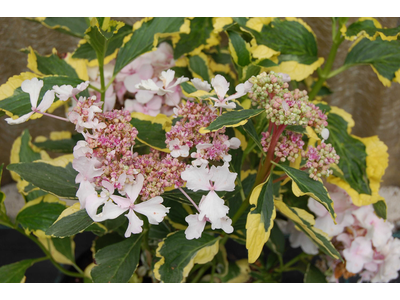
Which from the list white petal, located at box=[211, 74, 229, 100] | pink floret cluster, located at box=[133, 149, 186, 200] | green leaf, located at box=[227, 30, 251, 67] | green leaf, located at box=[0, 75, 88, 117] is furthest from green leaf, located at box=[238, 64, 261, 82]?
green leaf, located at box=[0, 75, 88, 117]

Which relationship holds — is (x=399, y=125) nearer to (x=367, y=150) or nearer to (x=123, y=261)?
(x=367, y=150)

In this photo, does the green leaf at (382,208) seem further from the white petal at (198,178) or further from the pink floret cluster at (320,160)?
the white petal at (198,178)

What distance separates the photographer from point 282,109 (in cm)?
46

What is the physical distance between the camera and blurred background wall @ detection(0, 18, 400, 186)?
3.39ft

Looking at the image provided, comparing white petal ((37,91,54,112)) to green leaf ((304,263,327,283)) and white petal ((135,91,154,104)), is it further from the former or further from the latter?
green leaf ((304,263,327,283))

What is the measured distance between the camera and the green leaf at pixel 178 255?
1.92 ft

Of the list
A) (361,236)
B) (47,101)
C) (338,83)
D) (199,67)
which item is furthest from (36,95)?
(338,83)

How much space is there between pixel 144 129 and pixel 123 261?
227 millimetres

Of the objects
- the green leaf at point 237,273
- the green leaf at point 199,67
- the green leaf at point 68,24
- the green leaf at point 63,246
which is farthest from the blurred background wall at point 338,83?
the green leaf at point 237,273

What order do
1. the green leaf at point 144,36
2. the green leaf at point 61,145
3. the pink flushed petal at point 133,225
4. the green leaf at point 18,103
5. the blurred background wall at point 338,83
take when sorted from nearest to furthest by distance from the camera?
the pink flushed petal at point 133,225 → the green leaf at point 18,103 → the green leaf at point 144,36 → the green leaf at point 61,145 → the blurred background wall at point 338,83

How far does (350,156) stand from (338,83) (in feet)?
1.65

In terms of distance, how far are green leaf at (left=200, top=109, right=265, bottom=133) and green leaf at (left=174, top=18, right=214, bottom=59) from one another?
29 cm

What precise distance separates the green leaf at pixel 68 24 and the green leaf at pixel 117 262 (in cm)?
44

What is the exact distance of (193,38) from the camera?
0.72m
